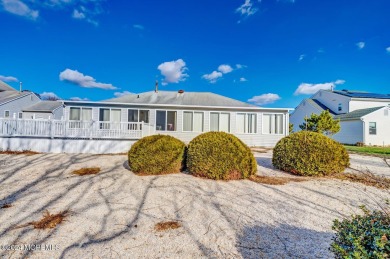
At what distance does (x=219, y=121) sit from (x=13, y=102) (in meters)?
24.8

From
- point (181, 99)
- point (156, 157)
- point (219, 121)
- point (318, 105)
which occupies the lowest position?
point (156, 157)

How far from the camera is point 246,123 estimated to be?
14898 mm

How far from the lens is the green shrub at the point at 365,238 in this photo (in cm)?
124

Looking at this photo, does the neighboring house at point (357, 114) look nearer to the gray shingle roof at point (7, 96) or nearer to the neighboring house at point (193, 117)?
the neighboring house at point (193, 117)

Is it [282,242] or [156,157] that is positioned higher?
[156,157]

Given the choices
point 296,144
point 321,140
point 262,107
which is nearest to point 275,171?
point 296,144

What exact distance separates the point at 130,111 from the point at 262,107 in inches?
380

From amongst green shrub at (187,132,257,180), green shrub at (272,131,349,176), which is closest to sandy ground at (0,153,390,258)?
green shrub at (187,132,257,180)

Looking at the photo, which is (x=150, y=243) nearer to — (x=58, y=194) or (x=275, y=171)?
(x=58, y=194)

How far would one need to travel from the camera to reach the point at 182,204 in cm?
398

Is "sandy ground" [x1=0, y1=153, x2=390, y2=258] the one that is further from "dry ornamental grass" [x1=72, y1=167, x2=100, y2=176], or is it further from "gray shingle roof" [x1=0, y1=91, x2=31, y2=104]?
"gray shingle roof" [x1=0, y1=91, x2=31, y2=104]

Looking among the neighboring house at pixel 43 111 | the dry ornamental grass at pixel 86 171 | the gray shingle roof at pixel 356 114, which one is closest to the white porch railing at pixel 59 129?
the dry ornamental grass at pixel 86 171

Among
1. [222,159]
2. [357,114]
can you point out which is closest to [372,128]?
[357,114]

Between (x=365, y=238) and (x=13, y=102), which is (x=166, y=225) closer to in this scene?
(x=365, y=238)
